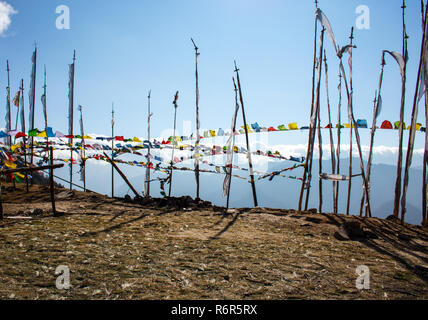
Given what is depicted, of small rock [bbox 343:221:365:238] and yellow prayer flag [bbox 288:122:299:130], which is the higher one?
yellow prayer flag [bbox 288:122:299:130]

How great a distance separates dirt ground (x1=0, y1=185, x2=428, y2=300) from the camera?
13.2ft

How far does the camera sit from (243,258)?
5527 millimetres

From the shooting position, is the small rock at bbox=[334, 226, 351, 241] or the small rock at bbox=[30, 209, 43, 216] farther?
the small rock at bbox=[30, 209, 43, 216]

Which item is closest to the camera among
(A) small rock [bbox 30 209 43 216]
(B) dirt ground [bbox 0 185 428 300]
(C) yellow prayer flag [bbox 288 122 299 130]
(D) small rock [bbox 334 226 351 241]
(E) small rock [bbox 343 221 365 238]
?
(B) dirt ground [bbox 0 185 428 300]

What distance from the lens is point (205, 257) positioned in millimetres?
5504

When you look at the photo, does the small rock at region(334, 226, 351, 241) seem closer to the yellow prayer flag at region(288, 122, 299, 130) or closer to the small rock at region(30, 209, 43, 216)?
the yellow prayer flag at region(288, 122, 299, 130)

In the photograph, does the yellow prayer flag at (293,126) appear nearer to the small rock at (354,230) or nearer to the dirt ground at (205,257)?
the dirt ground at (205,257)

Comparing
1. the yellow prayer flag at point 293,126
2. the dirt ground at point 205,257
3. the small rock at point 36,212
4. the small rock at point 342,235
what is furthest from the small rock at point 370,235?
the small rock at point 36,212

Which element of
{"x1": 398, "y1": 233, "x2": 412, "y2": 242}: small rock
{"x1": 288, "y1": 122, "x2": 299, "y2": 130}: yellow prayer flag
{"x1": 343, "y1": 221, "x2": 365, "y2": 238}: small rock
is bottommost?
{"x1": 398, "y1": 233, "x2": 412, "y2": 242}: small rock

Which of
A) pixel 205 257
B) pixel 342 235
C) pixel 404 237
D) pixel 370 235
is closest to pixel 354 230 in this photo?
pixel 342 235

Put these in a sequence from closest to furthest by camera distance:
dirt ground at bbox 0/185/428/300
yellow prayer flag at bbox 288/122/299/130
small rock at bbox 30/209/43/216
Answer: dirt ground at bbox 0/185/428/300, small rock at bbox 30/209/43/216, yellow prayer flag at bbox 288/122/299/130

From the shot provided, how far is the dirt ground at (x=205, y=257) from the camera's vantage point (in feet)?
13.2

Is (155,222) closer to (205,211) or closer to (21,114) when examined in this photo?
(205,211)

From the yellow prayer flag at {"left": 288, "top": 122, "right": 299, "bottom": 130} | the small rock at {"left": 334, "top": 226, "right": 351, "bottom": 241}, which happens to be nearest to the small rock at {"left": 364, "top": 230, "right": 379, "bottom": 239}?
the small rock at {"left": 334, "top": 226, "right": 351, "bottom": 241}
